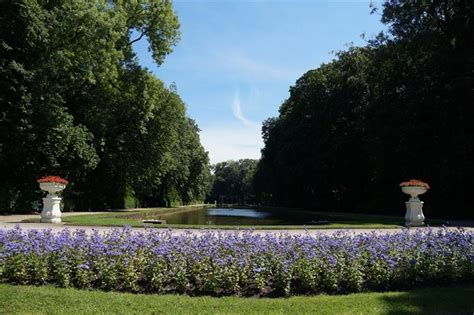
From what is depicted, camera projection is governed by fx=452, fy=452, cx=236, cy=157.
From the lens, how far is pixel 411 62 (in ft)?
101

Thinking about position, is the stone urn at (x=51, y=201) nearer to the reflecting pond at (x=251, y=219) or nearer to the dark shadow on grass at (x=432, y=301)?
the reflecting pond at (x=251, y=219)

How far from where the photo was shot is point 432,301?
21.7ft

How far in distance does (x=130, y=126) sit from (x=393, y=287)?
28497mm

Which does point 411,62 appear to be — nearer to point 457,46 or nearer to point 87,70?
point 457,46

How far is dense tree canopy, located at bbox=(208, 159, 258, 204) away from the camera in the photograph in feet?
435

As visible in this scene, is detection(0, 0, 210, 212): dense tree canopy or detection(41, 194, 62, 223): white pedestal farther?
detection(0, 0, 210, 212): dense tree canopy

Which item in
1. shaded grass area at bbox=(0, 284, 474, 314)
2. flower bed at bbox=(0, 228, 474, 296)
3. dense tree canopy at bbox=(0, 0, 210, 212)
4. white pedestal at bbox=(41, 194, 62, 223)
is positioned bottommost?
shaded grass area at bbox=(0, 284, 474, 314)

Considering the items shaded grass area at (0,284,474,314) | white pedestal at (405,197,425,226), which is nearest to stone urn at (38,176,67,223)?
shaded grass area at (0,284,474,314)

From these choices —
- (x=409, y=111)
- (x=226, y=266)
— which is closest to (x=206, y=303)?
(x=226, y=266)

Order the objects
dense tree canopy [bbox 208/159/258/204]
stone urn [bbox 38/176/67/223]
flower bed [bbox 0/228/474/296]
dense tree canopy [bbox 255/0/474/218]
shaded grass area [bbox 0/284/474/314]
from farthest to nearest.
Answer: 1. dense tree canopy [bbox 208/159/258/204]
2. dense tree canopy [bbox 255/0/474/218]
3. stone urn [bbox 38/176/67/223]
4. flower bed [bbox 0/228/474/296]
5. shaded grass area [bbox 0/284/474/314]

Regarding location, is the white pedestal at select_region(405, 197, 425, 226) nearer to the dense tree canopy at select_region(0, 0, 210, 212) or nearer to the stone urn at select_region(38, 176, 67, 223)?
the stone urn at select_region(38, 176, 67, 223)

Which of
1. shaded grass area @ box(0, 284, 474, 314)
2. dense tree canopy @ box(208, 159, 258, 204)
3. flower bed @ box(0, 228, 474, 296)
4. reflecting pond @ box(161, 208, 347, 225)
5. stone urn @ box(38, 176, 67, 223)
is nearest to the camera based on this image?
shaded grass area @ box(0, 284, 474, 314)

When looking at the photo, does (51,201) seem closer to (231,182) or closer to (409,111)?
(409,111)

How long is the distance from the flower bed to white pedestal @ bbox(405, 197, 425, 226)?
10125 millimetres
